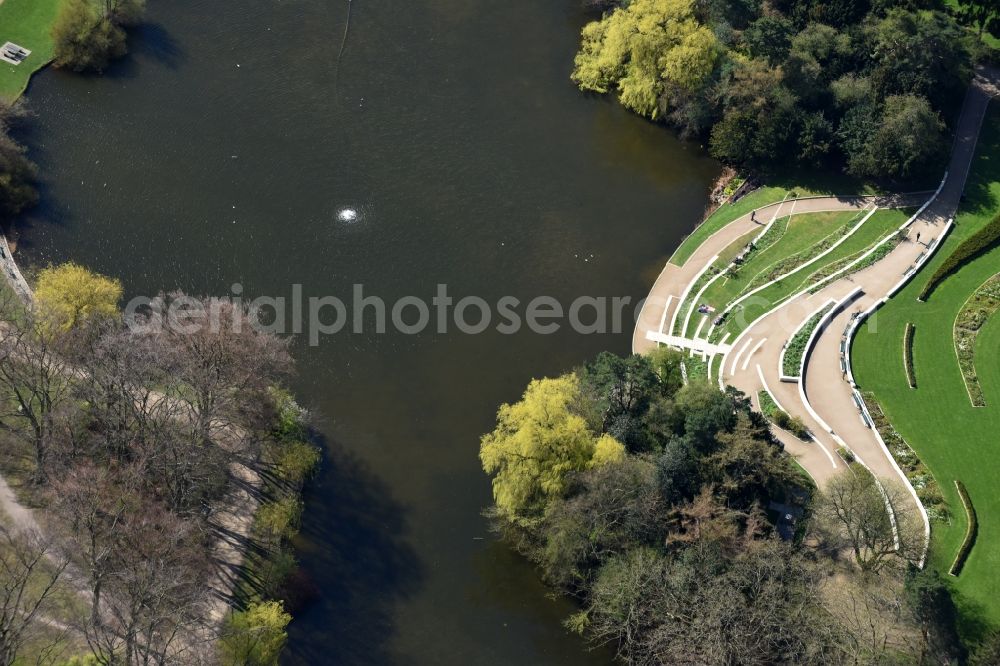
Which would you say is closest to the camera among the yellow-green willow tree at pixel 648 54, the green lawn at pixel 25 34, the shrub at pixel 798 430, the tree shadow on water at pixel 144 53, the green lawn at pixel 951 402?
the green lawn at pixel 951 402

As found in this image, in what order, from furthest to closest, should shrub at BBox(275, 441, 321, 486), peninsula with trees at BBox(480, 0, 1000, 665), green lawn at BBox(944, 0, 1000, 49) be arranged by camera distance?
green lawn at BBox(944, 0, 1000, 49) → shrub at BBox(275, 441, 321, 486) → peninsula with trees at BBox(480, 0, 1000, 665)

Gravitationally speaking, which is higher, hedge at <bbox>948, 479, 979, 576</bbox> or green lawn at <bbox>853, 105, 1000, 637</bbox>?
green lawn at <bbox>853, 105, 1000, 637</bbox>

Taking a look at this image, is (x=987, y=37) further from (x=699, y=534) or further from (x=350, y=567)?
(x=350, y=567)

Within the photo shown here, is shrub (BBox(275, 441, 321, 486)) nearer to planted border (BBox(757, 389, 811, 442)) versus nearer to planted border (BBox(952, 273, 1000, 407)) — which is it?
planted border (BBox(757, 389, 811, 442))

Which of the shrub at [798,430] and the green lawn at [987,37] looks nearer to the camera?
the shrub at [798,430]

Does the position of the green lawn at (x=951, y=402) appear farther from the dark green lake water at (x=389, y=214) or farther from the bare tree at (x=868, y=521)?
the dark green lake water at (x=389, y=214)

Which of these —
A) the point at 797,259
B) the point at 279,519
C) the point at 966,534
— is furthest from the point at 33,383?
the point at 966,534

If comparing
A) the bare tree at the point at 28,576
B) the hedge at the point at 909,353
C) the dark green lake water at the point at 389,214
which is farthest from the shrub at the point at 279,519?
the hedge at the point at 909,353

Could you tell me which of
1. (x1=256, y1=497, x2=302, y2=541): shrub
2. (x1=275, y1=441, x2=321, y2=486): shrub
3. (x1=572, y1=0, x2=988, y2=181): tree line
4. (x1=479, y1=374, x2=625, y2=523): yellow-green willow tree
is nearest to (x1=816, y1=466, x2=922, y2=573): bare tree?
(x1=479, y1=374, x2=625, y2=523): yellow-green willow tree
